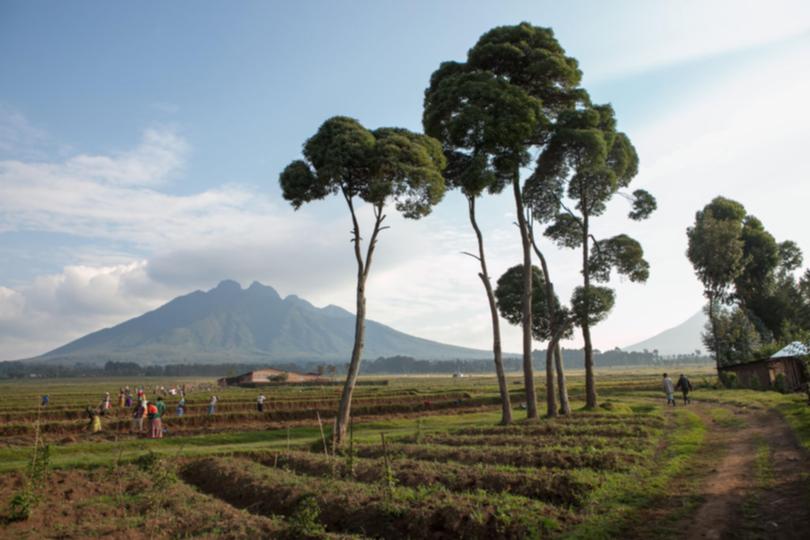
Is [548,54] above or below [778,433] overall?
above

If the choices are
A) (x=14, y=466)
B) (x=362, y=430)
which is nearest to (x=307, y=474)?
(x=14, y=466)

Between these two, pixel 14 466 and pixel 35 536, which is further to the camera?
pixel 14 466

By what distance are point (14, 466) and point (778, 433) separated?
3101cm

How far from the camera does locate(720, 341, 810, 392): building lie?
4066 cm

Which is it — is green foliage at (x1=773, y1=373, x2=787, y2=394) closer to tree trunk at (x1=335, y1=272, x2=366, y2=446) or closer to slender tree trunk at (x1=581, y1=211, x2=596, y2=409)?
slender tree trunk at (x1=581, y1=211, x2=596, y2=409)

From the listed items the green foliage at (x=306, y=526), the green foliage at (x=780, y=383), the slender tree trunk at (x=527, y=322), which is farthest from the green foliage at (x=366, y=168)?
the green foliage at (x=780, y=383)

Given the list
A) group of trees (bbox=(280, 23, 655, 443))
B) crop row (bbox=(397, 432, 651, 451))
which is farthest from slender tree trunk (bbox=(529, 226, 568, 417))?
crop row (bbox=(397, 432, 651, 451))

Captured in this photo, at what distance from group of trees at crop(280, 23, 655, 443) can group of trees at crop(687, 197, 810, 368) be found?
25.6m

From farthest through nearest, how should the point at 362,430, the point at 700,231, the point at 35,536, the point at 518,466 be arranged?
1. the point at 700,231
2. the point at 362,430
3. the point at 518,466
4. the point at 35,536

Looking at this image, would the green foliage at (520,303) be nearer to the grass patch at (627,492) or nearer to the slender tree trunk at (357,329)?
the slender tree trunk at (357,329)

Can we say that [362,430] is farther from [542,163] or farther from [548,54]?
[548,54]

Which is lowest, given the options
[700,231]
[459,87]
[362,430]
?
[362,430]

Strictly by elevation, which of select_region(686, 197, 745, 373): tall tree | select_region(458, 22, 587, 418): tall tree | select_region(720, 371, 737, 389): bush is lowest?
select_region(720, 371, 737, 389): bush

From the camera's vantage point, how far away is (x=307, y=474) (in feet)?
60.4
